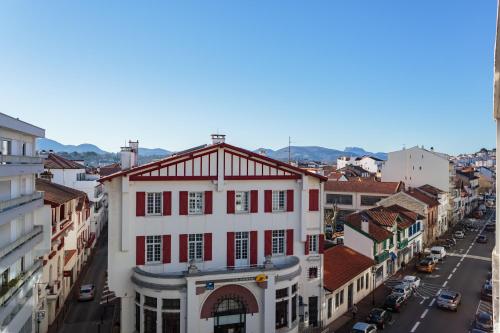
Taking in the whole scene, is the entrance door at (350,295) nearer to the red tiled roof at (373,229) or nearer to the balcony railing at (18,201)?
the red tiled roof at (373,229)

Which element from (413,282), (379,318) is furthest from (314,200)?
(413,282)

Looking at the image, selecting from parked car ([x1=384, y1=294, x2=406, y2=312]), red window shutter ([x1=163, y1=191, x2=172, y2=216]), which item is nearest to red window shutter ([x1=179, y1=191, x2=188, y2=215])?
red window shutter ([x1=163, y1=191, x2=172, y2=216])

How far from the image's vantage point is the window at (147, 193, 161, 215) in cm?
2838

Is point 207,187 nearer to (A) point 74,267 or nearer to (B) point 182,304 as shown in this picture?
(B) point 182,304

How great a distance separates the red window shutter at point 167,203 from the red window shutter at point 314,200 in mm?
10745

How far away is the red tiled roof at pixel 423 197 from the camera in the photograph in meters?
62.2

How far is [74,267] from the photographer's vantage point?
1615 inches

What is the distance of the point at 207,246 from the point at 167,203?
4.13 metres

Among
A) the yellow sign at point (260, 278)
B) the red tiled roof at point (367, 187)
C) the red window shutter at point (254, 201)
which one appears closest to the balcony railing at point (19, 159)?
the red window shutter at point (254, 201)

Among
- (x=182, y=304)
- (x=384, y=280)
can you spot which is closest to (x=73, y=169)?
(x=182, y=304)

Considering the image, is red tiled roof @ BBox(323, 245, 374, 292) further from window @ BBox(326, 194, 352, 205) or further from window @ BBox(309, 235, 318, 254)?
window @ BBox(326, 194, 352, 205)

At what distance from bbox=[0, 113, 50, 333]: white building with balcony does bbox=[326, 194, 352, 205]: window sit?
180 feet

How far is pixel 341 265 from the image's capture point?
3741 centimetres

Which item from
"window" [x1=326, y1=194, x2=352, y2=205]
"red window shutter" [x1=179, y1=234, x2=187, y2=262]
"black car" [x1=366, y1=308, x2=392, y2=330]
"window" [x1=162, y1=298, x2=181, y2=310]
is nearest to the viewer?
"window" [x1=162, y1=298, x2=181, y2=310]
